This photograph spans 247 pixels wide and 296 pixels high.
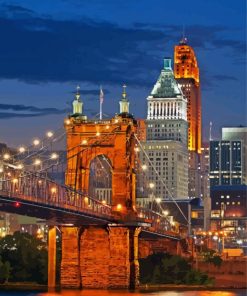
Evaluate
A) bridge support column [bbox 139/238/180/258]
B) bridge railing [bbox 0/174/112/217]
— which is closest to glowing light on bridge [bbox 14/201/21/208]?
bridge railing [bbox 0/174/112/217]

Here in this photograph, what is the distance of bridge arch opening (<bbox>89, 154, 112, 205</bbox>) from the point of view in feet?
355

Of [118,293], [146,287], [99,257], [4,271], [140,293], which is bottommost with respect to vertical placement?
[118,293]

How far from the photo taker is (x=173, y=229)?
400ft

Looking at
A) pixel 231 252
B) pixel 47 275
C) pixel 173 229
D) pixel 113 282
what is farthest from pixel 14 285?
pixel 231 252

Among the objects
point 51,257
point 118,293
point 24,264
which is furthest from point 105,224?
point 24,264

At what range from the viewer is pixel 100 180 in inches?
4692

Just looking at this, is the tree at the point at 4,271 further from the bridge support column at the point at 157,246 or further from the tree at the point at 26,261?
the bridge support column at the point at 157,246

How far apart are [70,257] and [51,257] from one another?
4.53 feet

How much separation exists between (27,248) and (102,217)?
16.1 metres

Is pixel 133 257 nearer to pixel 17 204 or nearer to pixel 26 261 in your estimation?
pixel 26 261

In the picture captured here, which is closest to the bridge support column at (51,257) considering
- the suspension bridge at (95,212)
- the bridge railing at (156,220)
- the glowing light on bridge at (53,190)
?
the suspension bridge at (95,212)

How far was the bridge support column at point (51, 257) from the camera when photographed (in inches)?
3494

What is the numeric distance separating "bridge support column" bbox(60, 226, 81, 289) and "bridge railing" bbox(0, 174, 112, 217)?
3.38 metres

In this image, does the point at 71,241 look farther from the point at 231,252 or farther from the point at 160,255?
the point at 231,252
